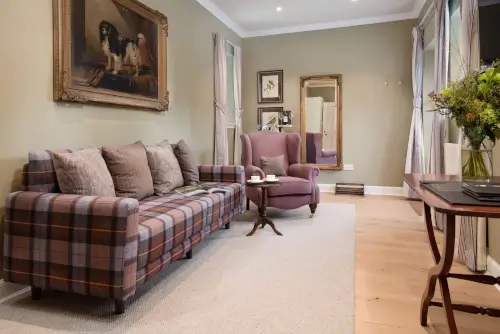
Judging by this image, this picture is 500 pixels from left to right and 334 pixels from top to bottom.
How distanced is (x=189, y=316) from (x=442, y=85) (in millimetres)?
3440

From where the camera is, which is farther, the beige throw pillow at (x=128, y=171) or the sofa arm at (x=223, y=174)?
the sofa arm at (x=223, y=174)

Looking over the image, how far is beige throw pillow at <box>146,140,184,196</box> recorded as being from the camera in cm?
305

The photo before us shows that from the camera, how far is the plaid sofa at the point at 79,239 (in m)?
1.81

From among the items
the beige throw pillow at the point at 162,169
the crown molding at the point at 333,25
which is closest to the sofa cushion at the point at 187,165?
the beige throw pillow at the point at 162,169

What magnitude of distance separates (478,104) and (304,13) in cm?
429

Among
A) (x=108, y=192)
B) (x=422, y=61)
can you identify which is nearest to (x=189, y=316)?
(x=108, y=192)

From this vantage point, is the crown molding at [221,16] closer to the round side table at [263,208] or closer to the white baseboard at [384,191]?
the round side table at [263,208]

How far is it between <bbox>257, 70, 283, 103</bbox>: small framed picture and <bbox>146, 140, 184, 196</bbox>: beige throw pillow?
3.41m

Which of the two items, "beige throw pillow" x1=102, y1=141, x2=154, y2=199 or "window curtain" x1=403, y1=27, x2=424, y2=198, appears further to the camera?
"window curtain" x1=403, y1=27, x2=424, y2=198

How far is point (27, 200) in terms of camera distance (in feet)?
6.49

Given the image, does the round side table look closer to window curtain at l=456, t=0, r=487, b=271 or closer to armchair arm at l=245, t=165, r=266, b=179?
armchair arm at l=245, t=165, r=266, b=179

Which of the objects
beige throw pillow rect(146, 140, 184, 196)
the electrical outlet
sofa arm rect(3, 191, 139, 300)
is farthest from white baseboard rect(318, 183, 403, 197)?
sofa arm rect(3, 191, 139, 300)

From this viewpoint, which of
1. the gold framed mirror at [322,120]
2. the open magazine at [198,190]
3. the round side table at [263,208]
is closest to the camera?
the open magazine at [198,190]

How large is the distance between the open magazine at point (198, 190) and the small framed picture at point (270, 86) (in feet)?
11.1
